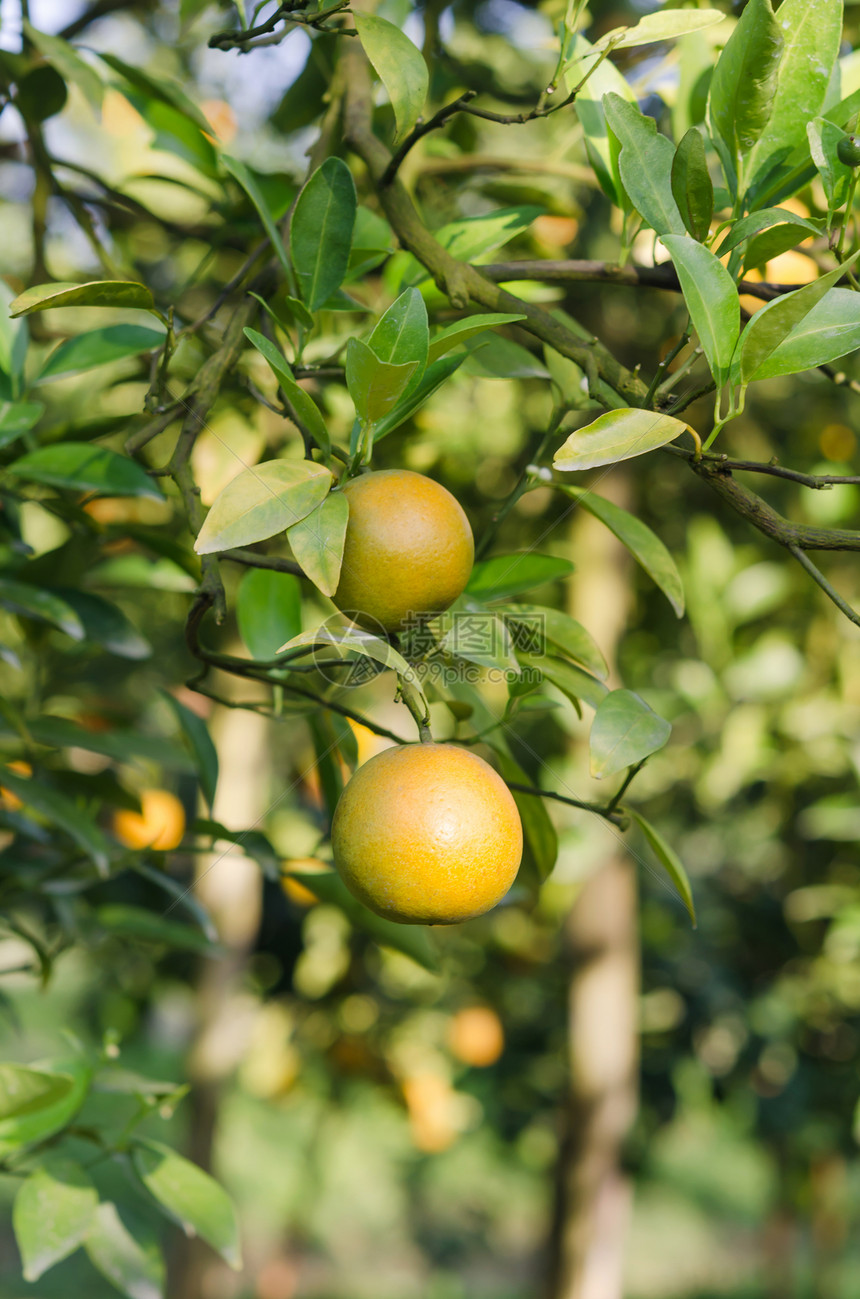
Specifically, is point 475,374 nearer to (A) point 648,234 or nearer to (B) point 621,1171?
(A) point 648,234

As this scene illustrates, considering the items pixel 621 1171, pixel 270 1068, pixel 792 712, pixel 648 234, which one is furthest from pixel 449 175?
pixel 270 1068

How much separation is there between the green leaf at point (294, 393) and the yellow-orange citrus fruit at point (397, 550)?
0.03 m

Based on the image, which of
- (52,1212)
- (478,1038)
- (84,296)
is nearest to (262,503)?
(84,296)

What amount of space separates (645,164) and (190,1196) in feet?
2.16

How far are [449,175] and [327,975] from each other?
1546mm

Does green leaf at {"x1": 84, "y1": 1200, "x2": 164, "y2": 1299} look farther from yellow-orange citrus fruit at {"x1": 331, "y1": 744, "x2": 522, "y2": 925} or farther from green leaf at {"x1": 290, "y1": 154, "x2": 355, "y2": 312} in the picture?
green leaf at {"x1": 290, "y1": 154, "x2": 355, "y2": 312}

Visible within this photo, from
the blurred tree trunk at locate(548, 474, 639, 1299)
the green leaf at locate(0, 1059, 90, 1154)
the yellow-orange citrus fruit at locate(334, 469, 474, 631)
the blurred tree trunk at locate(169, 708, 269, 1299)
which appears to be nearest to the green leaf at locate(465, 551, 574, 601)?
the yellow-orange citrus fruit at locate(334, 469, 474, 631)

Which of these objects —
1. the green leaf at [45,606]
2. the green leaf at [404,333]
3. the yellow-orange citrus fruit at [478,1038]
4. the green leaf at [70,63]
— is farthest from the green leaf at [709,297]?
the yellow-orange citrus fruit at [478,1038]

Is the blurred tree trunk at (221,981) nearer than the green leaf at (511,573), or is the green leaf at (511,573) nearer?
the green leaf at (511,573)

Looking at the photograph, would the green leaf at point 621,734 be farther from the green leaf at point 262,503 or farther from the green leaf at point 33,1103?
the green leaf at point 33,1103

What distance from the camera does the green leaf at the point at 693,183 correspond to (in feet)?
1.49

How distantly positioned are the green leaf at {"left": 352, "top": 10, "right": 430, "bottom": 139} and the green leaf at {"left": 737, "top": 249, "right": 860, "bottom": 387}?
0.23 m

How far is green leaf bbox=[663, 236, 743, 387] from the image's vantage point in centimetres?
41

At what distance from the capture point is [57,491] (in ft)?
2.42
